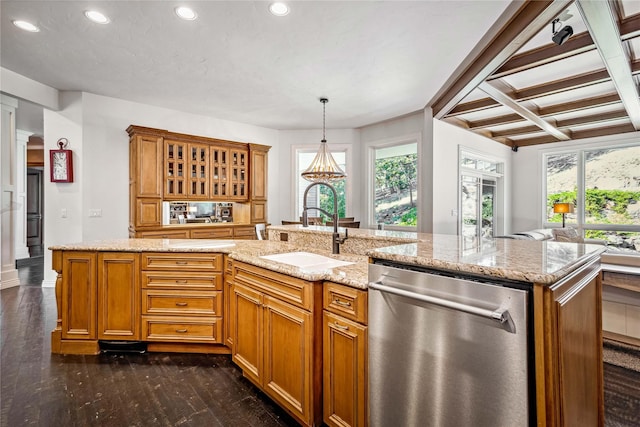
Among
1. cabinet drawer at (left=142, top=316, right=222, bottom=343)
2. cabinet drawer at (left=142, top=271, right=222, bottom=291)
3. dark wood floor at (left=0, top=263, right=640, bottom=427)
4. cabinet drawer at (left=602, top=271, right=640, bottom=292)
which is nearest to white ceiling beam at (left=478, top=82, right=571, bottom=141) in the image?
cabinet drawer at (left=602, top=271, right=640, bottom=292)

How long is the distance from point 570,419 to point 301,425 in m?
1.20

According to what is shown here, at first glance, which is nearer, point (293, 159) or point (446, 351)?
point (446, 351)

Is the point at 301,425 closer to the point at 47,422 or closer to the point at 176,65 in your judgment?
the point at 47,422

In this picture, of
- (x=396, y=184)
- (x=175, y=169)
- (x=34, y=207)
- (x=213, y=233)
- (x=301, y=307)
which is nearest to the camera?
(x=301, y=307)

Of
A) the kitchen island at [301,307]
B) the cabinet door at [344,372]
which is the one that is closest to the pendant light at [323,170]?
the kitchen island at [301,307]

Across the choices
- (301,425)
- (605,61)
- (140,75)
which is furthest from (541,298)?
(140,75)

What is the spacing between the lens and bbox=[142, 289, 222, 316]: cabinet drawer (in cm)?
248

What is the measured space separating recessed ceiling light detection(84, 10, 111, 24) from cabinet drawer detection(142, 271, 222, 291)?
2125mm

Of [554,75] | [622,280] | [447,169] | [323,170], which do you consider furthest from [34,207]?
[622,280]

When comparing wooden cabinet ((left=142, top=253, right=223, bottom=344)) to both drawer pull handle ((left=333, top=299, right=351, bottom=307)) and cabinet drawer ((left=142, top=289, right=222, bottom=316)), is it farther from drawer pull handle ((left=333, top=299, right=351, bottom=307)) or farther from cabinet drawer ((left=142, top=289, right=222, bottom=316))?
drawer pull handle ((left=333, top=299, right=351, bottom=307))

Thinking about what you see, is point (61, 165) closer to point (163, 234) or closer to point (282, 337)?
point (163, 234)

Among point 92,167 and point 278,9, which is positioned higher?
point 278,9

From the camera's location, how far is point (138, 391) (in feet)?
6.63

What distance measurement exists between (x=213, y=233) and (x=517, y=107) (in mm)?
4754
